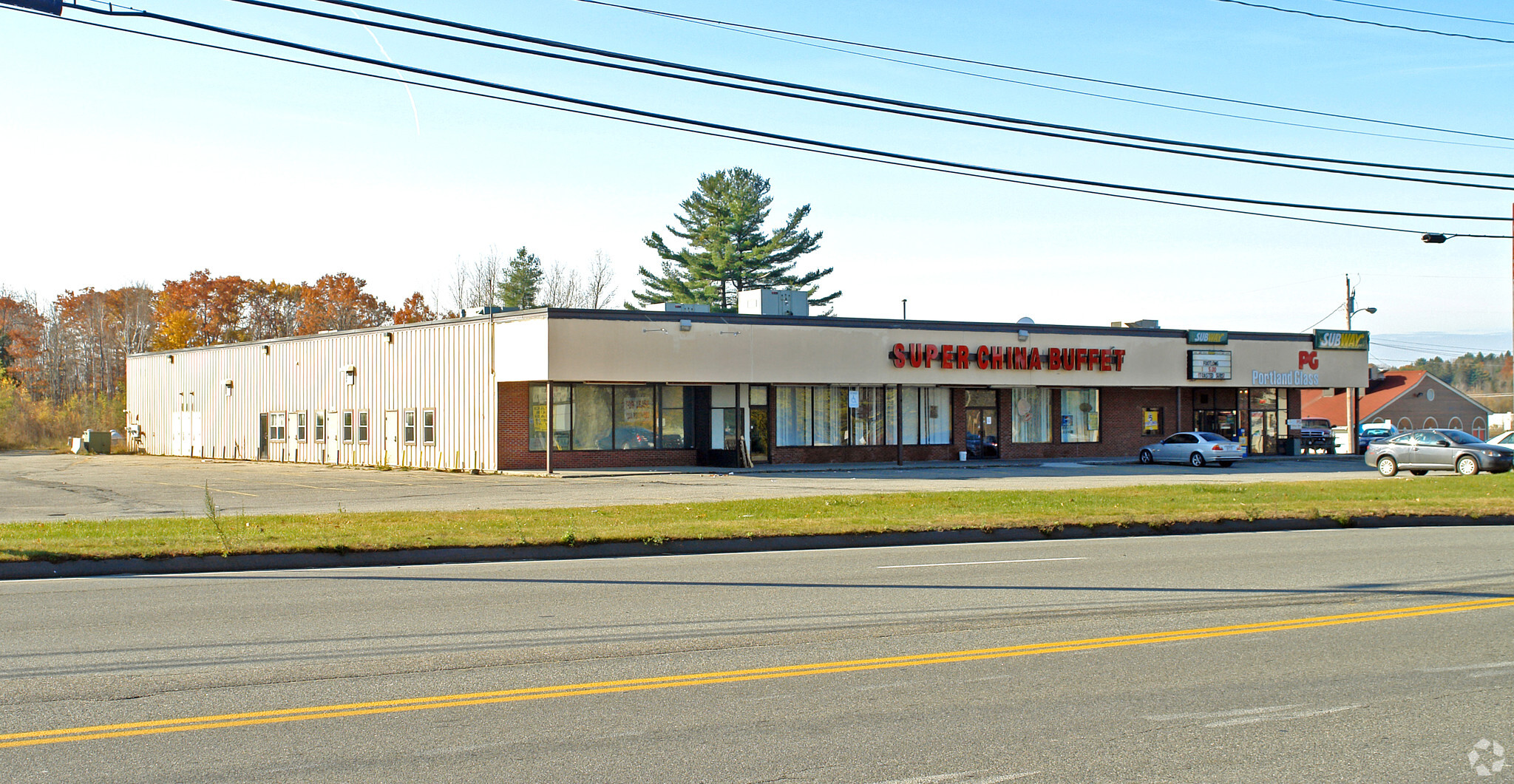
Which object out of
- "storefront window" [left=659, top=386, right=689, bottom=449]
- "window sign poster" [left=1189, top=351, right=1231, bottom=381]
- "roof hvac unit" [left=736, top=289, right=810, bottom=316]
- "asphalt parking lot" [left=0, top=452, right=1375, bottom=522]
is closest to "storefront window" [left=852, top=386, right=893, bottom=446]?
"asphalt parking lot" [left=0, top=452, right=1375, bottom=522]

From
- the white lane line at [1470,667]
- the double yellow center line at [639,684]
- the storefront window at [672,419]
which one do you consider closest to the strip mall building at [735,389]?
the storefront window at [672,419]

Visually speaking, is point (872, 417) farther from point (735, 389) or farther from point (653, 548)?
point (653, 548)

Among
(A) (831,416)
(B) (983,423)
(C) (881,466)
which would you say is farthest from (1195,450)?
(A) (831,416)

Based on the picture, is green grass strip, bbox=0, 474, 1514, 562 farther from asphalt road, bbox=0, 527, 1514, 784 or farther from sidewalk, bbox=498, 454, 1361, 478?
sidewalk, bbox=498, 454, 1361, 478

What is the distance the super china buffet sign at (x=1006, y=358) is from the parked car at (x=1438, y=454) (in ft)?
40.6

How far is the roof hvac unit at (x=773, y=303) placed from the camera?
1722 inches

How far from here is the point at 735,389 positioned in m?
41.2

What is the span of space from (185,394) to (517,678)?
57.4 m

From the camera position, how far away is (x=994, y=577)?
12.6 metres

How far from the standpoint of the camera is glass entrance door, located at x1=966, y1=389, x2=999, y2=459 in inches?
1837

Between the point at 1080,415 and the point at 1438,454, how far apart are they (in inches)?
630

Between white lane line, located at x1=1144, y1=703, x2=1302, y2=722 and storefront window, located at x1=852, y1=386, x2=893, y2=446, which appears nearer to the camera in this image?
white lane line, located at x1=1144, y1=703, x2=1302, y2=722

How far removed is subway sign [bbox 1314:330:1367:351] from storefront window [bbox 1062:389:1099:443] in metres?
11.5

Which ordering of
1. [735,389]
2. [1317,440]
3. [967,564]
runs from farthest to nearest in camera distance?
[1317,440] < [735,389] < [967,564]
